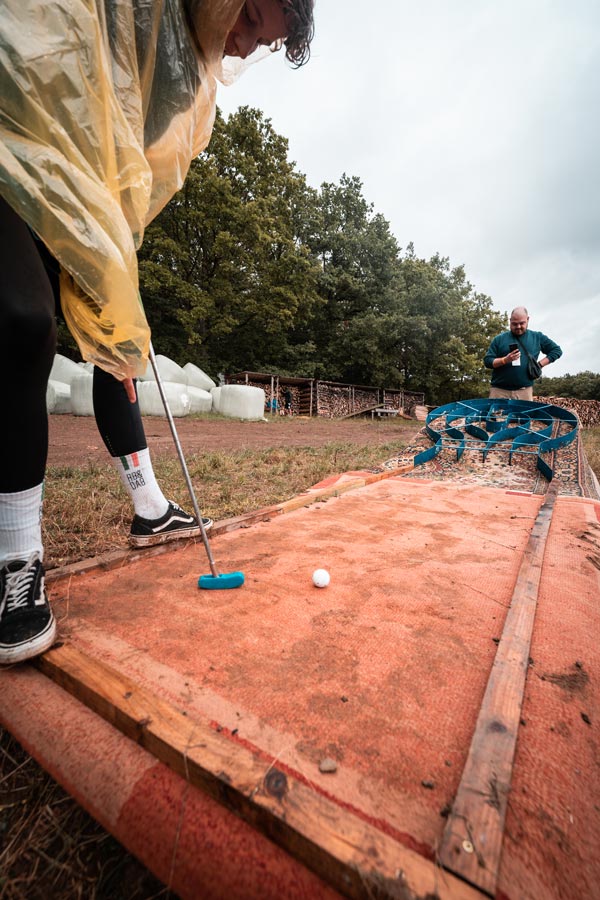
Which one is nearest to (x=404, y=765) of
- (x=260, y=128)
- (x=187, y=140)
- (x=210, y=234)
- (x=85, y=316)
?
(x=85, y=316)

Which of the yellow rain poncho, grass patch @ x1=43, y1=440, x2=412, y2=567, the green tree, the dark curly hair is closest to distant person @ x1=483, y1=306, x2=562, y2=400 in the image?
grass patch @ x1=43, y1=440, x2=412, y2=567

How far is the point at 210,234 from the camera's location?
19.8 meters

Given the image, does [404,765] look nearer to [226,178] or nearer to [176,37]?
[176,37]

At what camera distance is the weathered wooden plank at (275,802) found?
1.49ft

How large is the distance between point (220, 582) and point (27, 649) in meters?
0.55

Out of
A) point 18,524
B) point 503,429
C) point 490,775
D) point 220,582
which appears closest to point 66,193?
point 18,524

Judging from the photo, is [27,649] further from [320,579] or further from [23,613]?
[320,579]

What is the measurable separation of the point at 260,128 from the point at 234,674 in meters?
27.7

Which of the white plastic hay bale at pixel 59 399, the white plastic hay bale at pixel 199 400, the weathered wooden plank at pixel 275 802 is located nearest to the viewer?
the weathered wooden plank at pixel 275 802

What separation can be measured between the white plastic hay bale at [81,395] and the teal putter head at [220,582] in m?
10.1

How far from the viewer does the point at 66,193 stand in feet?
2.71

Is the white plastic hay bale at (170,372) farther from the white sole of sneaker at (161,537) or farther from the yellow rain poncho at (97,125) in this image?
the yellow rain poncho at (97,125)

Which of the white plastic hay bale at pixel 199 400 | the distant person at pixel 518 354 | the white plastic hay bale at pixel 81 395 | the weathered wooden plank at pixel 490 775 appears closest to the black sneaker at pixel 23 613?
the weathered wooden plank at pixel 490 775

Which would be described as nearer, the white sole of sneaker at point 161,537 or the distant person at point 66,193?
the distant person at point 66,193
